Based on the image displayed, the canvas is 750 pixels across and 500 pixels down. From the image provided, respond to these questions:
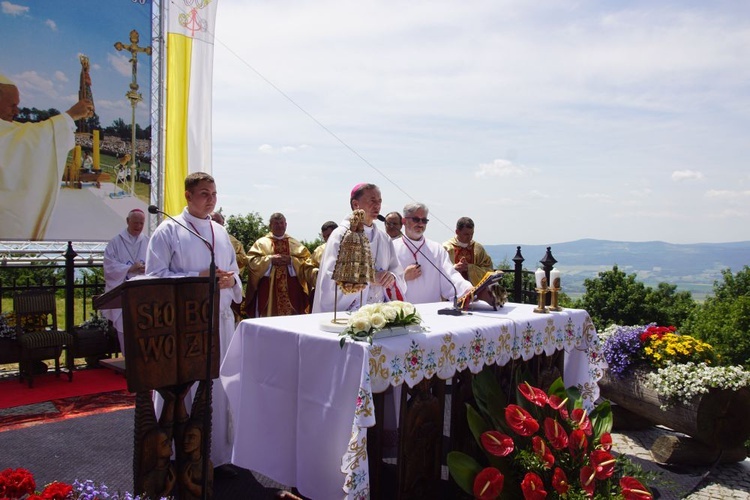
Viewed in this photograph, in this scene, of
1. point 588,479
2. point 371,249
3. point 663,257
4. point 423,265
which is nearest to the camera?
point 588,479

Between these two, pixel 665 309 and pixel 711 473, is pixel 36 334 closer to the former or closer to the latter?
pixel 711 473

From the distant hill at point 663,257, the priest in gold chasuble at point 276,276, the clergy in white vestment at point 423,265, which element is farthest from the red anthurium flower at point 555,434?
the distant hill at point 663,257

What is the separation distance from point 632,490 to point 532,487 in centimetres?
58

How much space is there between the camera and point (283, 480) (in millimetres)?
3900

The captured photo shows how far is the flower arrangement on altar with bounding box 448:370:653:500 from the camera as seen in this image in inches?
134

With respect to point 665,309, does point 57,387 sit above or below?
below

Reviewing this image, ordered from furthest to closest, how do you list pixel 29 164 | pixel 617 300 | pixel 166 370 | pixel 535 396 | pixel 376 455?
1. pixel 617 300
2. pixel 29 164
3. pixel 376 455
4. pixel 535 396
5. pixel 166 370

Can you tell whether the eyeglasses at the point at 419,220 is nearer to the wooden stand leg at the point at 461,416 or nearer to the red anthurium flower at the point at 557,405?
the wooden stand leg at the point at 461,416

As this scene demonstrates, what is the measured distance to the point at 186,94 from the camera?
30.6 feet

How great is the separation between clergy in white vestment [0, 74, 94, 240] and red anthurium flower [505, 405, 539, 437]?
7684mm

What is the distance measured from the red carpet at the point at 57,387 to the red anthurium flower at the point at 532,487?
231 inches

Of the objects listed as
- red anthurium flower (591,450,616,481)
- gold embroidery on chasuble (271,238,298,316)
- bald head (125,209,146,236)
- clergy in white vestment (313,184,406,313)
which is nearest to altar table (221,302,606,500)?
clergy in white vestment (313,184,406,313)

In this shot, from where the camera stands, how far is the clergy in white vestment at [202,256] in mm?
4395

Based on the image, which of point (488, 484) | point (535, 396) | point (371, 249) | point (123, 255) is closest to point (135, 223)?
point (123, 255)
